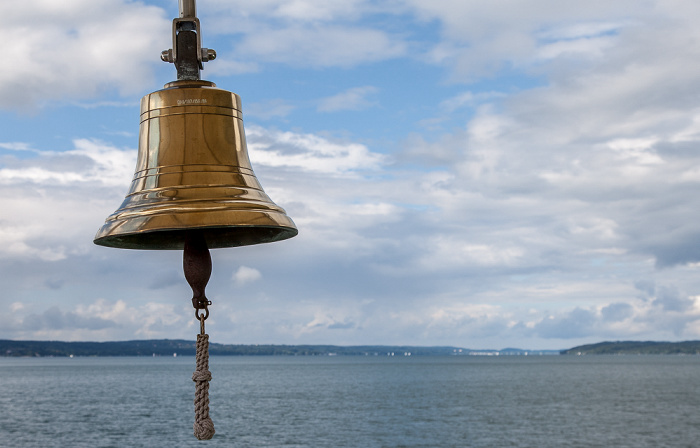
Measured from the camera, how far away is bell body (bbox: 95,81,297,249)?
3984 mm

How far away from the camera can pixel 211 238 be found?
5191mm

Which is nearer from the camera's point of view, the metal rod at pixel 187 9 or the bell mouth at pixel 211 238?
→ the metal rod at pixel 187 9

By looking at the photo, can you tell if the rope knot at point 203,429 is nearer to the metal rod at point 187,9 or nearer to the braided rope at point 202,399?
the braided rope at point 202,399

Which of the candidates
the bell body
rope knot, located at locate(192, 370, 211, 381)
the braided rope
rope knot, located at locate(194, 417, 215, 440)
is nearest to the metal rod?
the bell body

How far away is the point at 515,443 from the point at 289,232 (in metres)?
49.3

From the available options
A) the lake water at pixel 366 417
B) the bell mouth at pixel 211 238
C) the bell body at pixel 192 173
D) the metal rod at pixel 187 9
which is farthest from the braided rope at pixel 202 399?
the lake water at pixel 366 417

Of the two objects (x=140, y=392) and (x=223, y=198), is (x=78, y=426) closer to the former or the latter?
(x=140, y=392)

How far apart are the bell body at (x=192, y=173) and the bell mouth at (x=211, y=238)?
6 cm

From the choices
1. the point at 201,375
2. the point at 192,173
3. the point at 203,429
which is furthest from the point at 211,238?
the point at 203,429

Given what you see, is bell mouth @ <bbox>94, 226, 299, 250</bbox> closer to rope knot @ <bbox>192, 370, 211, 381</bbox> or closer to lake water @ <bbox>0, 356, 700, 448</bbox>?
rope knot @ <bbox>192, 370, 211, 381</bbox>

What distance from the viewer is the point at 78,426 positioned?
6000 centimetres

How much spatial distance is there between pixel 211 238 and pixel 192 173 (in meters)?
1.02

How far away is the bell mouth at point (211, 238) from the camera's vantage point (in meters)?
4.79

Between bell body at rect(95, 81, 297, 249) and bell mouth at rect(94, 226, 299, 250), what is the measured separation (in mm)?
60
